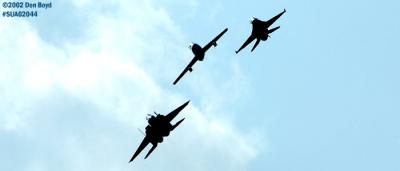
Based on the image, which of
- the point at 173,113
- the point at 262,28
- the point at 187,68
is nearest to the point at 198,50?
the point at 187,68

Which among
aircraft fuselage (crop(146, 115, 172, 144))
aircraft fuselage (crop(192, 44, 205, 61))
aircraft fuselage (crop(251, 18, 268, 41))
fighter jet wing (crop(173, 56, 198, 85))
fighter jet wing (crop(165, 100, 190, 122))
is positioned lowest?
aircraft fuselage (crop(146, 115, 172, 144))

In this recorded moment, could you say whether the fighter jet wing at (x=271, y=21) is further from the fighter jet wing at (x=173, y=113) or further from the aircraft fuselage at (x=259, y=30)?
the fighter jet wing at (x=173, y=113)

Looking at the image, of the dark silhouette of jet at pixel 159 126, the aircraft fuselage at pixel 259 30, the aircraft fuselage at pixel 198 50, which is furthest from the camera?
the aircraft fuselage at pixel 259 30

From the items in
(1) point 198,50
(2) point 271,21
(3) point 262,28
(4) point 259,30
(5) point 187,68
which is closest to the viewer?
(1) point 198,50

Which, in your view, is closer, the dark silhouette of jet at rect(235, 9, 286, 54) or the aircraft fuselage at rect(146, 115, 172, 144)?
the aircraft fuselage at rect(146, 115, 172, 144)

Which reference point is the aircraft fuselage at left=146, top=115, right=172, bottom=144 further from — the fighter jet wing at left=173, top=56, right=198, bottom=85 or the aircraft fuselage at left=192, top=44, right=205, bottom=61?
the fighter jet wing at left=173, top=56, right=198, bottom=85

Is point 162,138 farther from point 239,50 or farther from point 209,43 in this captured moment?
point 239,50

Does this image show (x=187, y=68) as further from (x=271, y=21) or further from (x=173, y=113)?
(x=173, y=113)

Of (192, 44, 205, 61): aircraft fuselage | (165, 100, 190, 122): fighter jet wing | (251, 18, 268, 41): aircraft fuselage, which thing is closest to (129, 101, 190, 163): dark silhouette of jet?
(165, 100, 190, 122): fighter jet wing

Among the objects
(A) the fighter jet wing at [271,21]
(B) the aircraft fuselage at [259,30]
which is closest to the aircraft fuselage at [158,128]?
(B) the aircraft fuselage at [259,30]

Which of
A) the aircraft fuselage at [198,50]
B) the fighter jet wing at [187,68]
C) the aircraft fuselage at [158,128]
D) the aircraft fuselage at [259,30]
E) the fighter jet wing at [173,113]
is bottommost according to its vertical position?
the aircraft fuselage at [158,128]

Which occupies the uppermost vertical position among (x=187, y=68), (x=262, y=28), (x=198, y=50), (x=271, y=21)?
(x=271, y=21)

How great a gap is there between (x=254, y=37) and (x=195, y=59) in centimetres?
1341

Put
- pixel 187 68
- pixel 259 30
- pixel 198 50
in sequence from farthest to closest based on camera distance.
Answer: pixel 187 68, pixel 259 30, pixel 198 50
